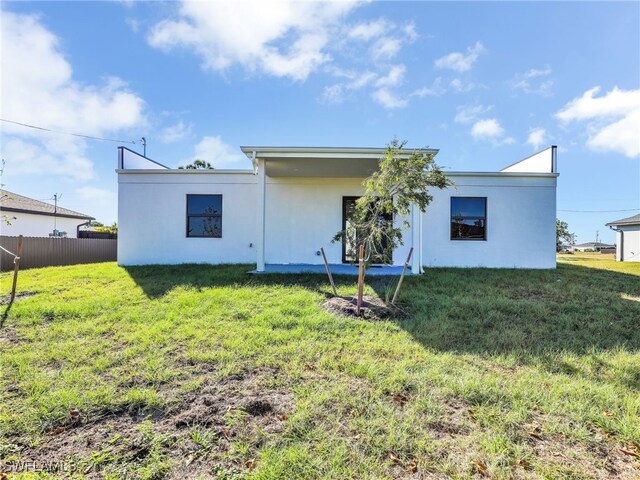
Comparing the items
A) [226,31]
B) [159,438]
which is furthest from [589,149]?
[159,438]

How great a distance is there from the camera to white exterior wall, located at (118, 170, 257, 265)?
9.45 m

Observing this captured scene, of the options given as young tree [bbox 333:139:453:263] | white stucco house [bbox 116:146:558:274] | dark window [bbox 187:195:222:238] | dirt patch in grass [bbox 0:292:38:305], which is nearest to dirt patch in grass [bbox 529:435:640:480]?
young tree [bbox 333:139:453:263]

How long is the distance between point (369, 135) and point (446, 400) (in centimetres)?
901

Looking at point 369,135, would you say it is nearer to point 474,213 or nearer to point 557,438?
point 474,213

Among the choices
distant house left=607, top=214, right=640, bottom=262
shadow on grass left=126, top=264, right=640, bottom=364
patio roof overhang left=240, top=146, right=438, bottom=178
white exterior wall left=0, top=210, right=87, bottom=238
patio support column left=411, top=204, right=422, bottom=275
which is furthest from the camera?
distant house left=607, top=214, right=640, bottom=262

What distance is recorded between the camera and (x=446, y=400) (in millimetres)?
2732

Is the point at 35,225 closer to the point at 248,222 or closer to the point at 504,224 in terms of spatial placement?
the point at 248,222

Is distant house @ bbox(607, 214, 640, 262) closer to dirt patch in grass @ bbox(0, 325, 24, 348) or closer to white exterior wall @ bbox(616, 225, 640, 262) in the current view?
white exterior wall @ bbox(616, 225, 640, 262)

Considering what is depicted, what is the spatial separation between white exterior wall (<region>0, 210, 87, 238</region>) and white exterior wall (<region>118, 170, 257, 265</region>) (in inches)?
422

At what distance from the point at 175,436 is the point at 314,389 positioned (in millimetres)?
1205

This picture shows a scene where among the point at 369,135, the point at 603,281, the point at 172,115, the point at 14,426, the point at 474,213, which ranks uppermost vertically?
the point at 172,115

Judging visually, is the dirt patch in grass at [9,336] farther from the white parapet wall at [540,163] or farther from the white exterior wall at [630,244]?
the white exterior wall at [630,244]

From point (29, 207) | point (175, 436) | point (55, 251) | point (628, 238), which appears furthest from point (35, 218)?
point (628, 238)

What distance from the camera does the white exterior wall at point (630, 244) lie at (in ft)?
55.6
